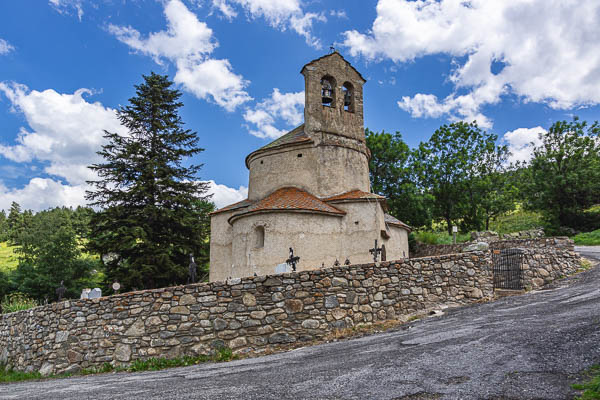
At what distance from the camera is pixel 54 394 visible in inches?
274

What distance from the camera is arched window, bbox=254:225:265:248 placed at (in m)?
16.4

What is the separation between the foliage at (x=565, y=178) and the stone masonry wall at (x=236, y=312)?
88.5ft

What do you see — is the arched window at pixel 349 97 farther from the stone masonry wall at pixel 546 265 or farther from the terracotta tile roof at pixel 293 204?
the stone masonry wall at pixel 546 265

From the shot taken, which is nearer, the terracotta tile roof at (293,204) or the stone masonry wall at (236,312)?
the stone masonry wall at (236,312)

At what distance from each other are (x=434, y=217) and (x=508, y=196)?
21.0 ft

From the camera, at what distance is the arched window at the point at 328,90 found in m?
20.0

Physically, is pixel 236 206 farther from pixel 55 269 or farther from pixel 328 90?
pixel 55 269

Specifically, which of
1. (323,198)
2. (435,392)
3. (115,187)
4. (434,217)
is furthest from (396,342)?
(434,217)

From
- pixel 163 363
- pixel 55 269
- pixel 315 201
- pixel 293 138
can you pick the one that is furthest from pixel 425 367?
pixel 55 269

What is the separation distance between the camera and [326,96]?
19906 millimetres

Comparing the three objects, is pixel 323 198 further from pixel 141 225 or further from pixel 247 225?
pixel 141 225

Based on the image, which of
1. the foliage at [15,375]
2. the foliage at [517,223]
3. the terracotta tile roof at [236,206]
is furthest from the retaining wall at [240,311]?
the foliage at [517,223]

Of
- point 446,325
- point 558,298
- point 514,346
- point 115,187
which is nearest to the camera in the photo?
point 514,346

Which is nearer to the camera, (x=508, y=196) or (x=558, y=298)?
(x=558, y=298)
